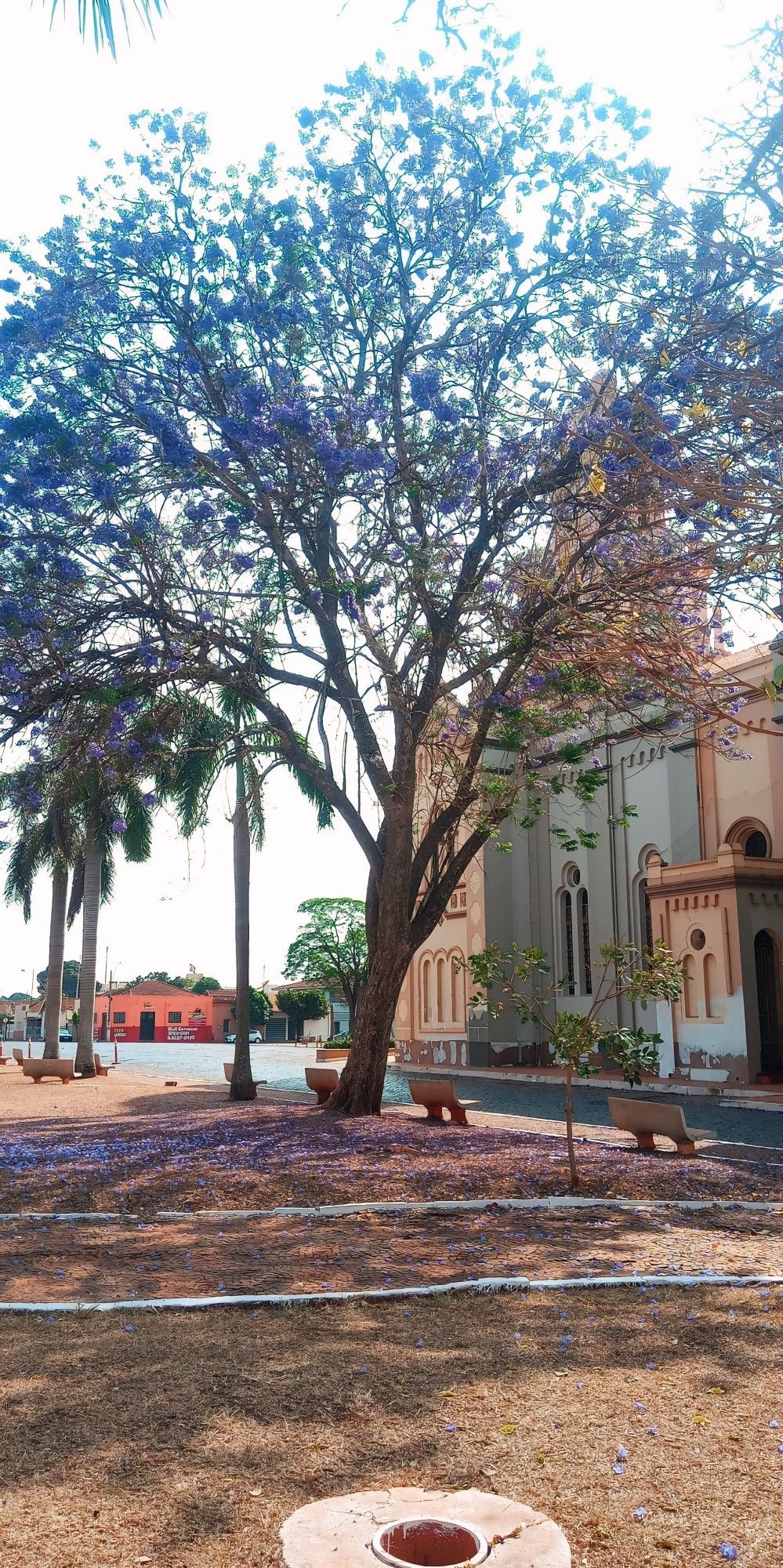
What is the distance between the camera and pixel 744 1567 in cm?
314

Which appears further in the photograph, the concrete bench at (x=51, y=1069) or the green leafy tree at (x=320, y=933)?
the green leafy tree at (x=320, y=933)

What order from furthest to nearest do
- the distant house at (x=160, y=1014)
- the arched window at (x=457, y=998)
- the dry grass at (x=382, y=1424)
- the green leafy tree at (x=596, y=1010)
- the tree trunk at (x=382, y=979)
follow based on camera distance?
the distant house at (x=160, y=1014) → the arched window at (x=457, y=998) → the tree trunk at (x=382, y=979) → the green leafy tree at (x=596, y=1010) → the dry grass at (x=382, y=1424)

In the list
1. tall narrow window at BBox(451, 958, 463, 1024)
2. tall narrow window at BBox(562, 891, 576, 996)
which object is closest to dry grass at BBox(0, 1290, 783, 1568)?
tall narrow window at BBox(562, 891, 576, 996)

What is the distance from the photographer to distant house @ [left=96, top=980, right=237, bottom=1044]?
9606cm

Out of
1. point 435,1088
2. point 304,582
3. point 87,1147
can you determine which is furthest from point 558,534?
point 87,1147

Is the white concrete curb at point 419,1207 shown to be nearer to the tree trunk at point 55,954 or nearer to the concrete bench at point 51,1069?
the concrete bench at point 51,1069

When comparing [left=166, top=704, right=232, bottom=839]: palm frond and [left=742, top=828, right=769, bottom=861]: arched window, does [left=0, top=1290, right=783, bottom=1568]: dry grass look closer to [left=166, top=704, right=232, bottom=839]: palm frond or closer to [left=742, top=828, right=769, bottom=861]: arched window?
[left=166, top=704, right=232, bottom=839]: palm frond

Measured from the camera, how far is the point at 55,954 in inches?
1233

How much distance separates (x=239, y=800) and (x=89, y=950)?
992 cm

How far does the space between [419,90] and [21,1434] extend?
12452mm

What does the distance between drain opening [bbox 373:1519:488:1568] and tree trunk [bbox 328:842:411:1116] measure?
10105 mm

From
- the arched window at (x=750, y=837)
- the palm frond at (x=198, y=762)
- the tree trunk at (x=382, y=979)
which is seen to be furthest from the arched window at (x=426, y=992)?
the tree trunk at (x=382, y=979)

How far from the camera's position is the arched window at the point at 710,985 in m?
24.6

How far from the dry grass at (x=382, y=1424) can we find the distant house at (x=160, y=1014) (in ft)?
302
